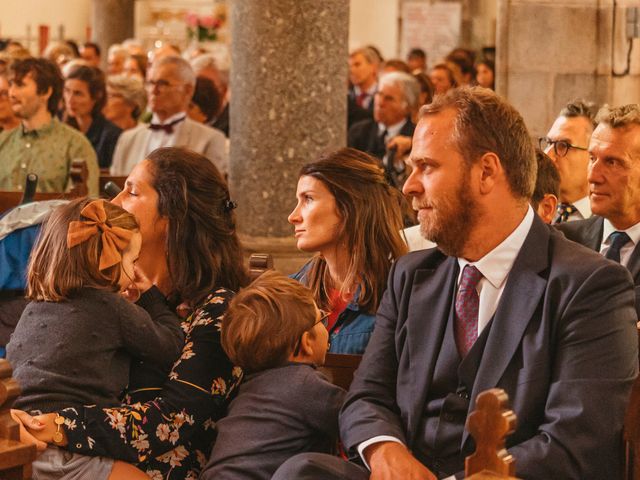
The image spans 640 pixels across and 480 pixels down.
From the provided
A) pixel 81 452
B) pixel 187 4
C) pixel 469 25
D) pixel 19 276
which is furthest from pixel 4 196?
pixel 187 4

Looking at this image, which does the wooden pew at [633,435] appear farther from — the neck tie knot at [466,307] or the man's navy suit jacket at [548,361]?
the neck tie knot at [466,307]

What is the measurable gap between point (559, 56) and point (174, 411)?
4.29 metres

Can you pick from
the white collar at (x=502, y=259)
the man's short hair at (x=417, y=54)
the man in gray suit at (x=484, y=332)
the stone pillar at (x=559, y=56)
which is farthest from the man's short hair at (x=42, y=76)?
the man's short hair at (x=417, y=54)

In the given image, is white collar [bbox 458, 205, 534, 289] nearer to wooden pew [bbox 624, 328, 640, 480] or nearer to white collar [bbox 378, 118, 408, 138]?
wooden pew [bbox 624, 328, 640, 480]

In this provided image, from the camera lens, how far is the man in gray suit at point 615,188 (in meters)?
4.01

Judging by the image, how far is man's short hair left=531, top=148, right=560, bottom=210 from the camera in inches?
166

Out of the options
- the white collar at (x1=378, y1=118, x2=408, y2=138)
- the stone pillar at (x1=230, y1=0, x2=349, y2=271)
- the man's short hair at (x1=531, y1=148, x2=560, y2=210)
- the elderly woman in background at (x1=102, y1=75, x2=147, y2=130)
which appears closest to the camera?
the man's short hair at (x1=531, y1=148, x2=560, y2=210)

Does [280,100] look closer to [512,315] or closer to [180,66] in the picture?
[180,66]

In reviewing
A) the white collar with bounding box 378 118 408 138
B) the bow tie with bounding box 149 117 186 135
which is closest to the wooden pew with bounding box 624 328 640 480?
the bow tie with bounding box 149 117 186 135

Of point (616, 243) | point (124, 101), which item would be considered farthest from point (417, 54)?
point (616, 243)

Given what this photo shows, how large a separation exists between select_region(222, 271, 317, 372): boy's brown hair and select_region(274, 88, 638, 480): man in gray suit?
212mm

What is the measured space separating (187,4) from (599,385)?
780 inches

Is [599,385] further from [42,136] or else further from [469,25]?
[469,25]

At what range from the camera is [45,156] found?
679 centimetres
